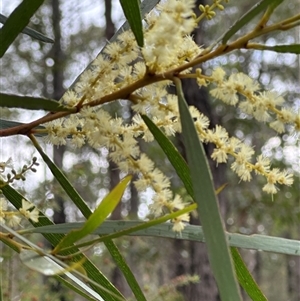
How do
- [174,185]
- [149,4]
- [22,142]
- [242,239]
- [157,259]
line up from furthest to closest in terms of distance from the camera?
[157,259] → [174,185] → [22,142] → [149,4] → [242,239]

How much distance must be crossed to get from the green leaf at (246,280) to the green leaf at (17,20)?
29 centimetres

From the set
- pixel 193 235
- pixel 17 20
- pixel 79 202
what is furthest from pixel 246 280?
pixel 17 20

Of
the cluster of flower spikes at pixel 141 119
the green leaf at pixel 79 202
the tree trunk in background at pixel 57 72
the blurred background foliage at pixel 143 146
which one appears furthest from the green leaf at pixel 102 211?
the tree trunk in background at pixel 57 72

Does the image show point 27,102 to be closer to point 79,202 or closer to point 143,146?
point 79,202

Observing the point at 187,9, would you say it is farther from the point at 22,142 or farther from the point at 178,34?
the point at 22,142

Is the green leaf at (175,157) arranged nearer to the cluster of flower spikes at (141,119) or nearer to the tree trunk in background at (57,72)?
the cluster of flower spikes at (141,119)

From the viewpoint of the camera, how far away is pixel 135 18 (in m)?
0.38

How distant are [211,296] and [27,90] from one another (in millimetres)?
2136

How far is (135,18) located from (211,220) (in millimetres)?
174

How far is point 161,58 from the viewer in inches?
12.9

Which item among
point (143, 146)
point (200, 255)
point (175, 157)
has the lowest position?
point (175, 157)

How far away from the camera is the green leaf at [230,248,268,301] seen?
47 centimetres

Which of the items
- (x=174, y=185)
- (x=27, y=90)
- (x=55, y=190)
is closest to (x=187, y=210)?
(x=55, y=190)

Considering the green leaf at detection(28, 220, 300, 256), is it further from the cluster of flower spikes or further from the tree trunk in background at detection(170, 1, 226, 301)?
the tree trunk in background at detection(170, 1, 226, 301)
